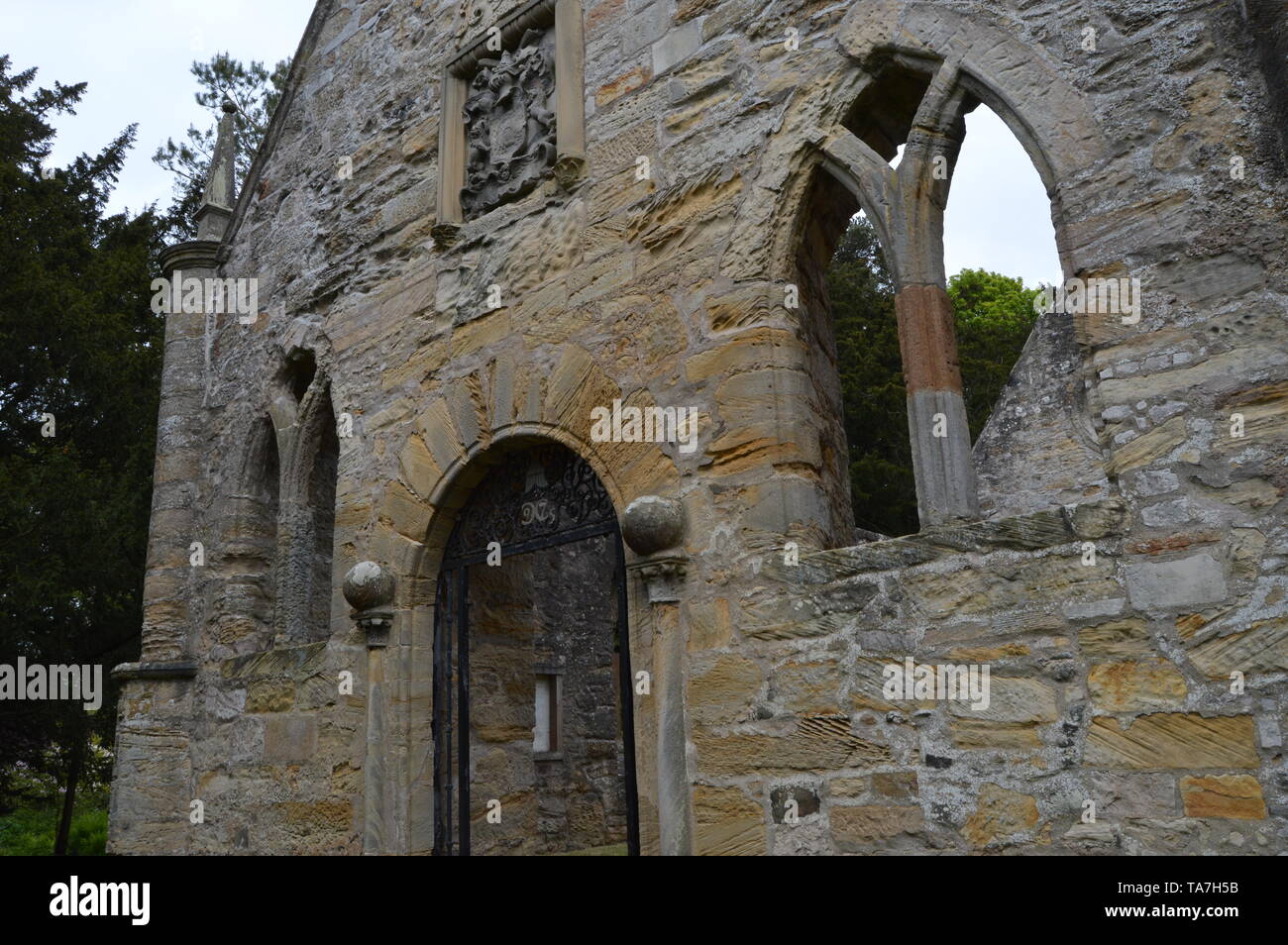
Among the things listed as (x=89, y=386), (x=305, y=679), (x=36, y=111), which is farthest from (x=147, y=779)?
(x=36, y=111)

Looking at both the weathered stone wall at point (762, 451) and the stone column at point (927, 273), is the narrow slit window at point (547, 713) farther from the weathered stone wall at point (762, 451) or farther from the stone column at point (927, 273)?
the stone column at point (927, 273)

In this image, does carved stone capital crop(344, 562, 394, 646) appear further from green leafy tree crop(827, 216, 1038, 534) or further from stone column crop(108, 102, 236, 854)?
green leafy tree crop(827, 216, 1038, 534)

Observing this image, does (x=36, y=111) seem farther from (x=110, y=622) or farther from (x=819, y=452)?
(x=819, y=452)

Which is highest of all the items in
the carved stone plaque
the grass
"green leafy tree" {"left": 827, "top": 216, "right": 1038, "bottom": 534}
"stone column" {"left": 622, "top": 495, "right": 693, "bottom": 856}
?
"green leafy tree" {"left": 827, "top": 216, "right": 1038, "bottom": 534}

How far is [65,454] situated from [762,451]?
31.3 feet

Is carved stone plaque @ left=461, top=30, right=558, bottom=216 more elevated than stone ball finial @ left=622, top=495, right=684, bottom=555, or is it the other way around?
carved stone plaque @ left=461, top=30, right=558, bottom=216

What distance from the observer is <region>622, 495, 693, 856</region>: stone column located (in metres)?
4.32

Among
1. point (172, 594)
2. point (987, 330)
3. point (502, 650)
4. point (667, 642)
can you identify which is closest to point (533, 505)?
point (502, 650)

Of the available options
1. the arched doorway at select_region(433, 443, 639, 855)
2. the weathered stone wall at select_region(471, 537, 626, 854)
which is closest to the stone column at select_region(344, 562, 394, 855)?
the arched doorway at select_region(433, 443, 639, 855)

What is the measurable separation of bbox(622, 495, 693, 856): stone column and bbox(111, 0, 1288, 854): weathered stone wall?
0.07 ft

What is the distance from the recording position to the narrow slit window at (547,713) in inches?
362

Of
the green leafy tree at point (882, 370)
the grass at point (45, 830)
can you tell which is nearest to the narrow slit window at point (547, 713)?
the grass at point (45, 830)

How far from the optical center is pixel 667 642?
175 inches

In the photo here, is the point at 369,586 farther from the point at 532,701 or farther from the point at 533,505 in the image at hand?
the point at 532,701
